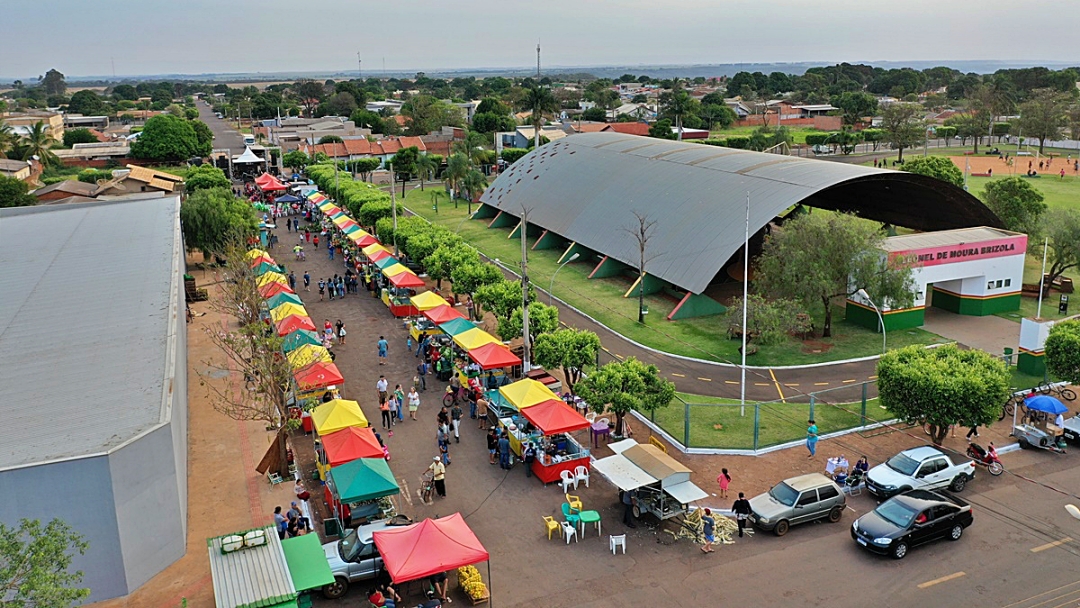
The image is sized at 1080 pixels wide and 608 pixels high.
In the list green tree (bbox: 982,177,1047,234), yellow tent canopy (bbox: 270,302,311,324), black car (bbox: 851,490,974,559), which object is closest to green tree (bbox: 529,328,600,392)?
black car (bbox: 851,490,974,559)

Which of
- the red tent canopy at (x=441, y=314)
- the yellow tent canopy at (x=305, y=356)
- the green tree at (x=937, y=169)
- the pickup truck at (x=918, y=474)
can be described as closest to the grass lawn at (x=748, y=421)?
the pickup truck at (x=918, y=474)

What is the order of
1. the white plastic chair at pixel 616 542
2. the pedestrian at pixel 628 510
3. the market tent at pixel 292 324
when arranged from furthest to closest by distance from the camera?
the market tent at pixel 292 324
the pedestrian at pixel 628 510
the white plastic chair at pixel 616 542

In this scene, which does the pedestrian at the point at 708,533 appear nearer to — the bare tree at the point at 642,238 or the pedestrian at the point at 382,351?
the pedestrian at the point at 382,351

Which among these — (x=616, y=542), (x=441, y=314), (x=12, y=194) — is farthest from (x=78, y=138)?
(x=616, y=542)

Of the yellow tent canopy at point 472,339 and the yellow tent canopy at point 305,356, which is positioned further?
the yellow tent canopy at point 472,339

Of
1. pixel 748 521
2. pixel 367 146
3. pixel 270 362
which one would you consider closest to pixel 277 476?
pixel 270 362

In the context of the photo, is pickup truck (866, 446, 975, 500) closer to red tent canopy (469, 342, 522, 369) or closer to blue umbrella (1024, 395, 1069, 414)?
blue umbrella (1024, 395, 1069, 414)

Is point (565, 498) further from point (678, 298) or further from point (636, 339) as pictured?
point (678, 298)
